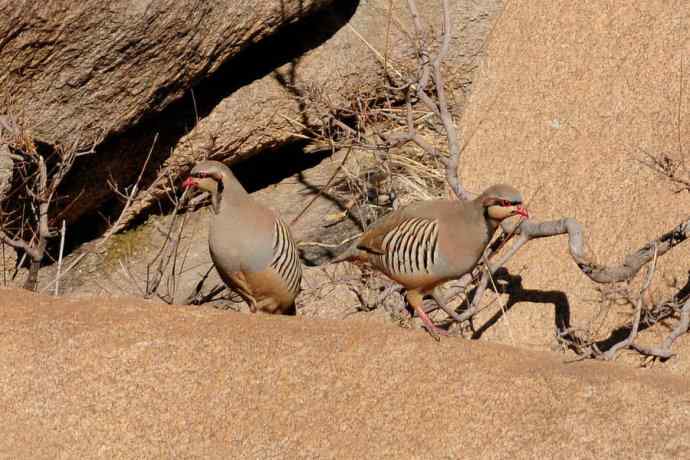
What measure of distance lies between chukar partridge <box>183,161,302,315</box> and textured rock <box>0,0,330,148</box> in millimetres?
1281

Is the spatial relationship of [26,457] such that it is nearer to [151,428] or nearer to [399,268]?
[151,428]

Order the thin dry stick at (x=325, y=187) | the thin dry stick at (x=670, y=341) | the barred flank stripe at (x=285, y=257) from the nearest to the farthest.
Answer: the thin dry stick at (x=670, y=341)
the barred flank stripe at (x=285, y=257)
the thin dry stick at (x=325, y=187)

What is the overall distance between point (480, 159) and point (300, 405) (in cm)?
391

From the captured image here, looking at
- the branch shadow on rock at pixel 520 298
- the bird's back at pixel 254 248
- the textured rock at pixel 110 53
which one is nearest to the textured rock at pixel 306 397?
the bird's back at pixel 254 248

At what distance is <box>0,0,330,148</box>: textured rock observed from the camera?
19.9 ft

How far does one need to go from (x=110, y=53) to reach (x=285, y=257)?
1.73 m

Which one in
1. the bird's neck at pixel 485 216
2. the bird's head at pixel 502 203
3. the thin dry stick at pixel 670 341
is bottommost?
the thin dry stick at pixel 670 341

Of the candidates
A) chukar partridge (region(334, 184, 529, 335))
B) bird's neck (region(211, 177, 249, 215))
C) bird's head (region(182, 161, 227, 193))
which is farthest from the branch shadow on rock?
bird's head (region(182, 161, 227, 193))

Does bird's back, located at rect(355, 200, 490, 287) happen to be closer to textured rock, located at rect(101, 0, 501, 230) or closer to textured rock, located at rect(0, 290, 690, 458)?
textured rock, located at rect(0, 290, 690, 458)

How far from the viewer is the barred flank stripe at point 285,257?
5.61 meters

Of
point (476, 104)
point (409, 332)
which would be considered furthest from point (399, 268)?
point (476, 104)

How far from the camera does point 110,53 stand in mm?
6398

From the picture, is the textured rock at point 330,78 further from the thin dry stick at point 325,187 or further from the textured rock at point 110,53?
the textured rock at point 110,53

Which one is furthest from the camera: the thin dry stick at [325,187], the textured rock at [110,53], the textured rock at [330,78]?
the thin dry stick at [325,187]
